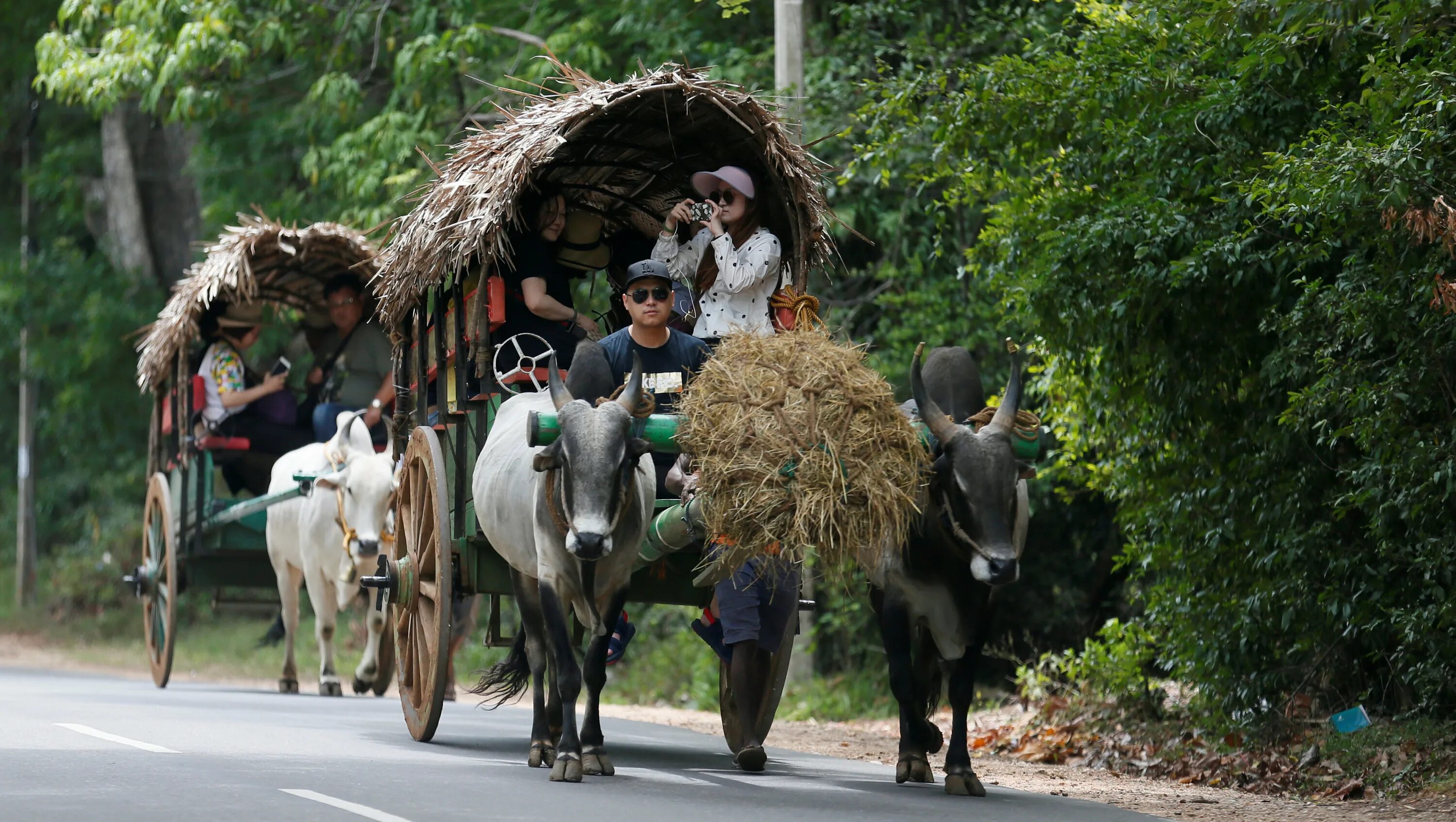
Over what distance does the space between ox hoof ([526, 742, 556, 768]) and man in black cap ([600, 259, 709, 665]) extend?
56 cm

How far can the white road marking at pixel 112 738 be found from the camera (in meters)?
9.12

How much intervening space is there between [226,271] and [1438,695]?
10.0 meters

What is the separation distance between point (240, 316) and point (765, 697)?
8191mm

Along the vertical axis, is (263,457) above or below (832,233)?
below

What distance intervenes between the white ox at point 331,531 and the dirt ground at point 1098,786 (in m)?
2.50

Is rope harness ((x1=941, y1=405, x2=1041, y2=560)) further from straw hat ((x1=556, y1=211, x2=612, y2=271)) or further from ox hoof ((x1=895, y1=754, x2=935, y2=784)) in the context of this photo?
straw hat ((x1=556, y1=211, x2=612, y2=271))

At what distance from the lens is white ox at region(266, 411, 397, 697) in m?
14.7

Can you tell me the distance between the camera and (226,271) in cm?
1498

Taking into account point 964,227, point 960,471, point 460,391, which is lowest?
point 960,471

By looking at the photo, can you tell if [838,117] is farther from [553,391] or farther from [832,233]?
[553,391]

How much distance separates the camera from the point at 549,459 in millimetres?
8203

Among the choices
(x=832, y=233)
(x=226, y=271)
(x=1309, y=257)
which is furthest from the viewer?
(x=832, y=233)

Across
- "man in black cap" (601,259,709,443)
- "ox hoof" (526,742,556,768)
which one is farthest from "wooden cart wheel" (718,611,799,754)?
"man in black cap" (601,259,709,443)

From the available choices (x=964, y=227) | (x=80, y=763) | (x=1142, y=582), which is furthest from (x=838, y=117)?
(x=80, y=763)
